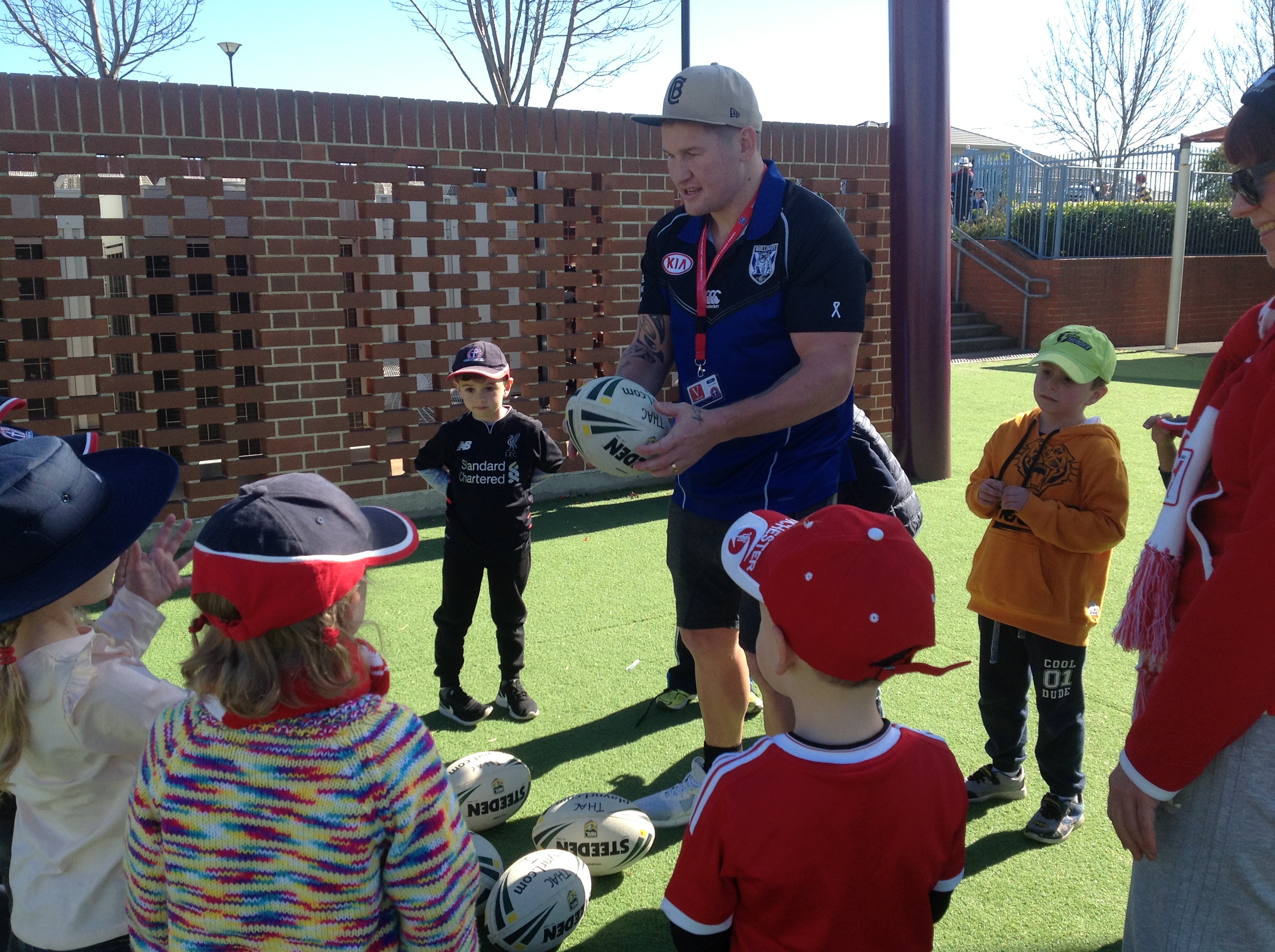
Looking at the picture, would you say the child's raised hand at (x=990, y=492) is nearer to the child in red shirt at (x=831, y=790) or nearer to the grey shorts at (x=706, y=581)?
the grey shorts at (x=706, y=581)

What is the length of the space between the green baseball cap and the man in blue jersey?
2.48 feet

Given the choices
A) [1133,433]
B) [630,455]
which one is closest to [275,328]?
[630,455]

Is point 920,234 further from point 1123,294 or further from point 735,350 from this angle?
point 1123,294

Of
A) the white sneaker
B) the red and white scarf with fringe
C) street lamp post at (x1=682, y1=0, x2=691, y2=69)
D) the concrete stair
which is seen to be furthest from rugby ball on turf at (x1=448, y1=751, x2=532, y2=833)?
the concrete stair

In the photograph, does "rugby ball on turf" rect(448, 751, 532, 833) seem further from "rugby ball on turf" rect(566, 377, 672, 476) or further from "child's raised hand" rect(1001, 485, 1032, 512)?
"child's raised hand" rect(1001, 485, 1032, 512)

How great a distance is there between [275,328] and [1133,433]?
8.62 metres

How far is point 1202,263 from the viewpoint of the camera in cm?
2195

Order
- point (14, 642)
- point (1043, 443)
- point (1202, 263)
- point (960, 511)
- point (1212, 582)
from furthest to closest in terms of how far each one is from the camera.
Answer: point (1202, 263), point (960, 511), point (1043, 443), point (14, 642), point (1212, 582)

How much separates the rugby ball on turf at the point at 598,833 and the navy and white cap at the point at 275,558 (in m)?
1.64

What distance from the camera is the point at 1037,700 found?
3.39 meters

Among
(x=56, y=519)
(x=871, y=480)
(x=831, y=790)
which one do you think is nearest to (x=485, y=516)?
(x=871, y=480)

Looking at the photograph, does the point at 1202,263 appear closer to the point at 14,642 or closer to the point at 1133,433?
the point at 1133,433

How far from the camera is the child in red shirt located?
5.51ft

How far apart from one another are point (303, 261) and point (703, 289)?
5161 millimetres
